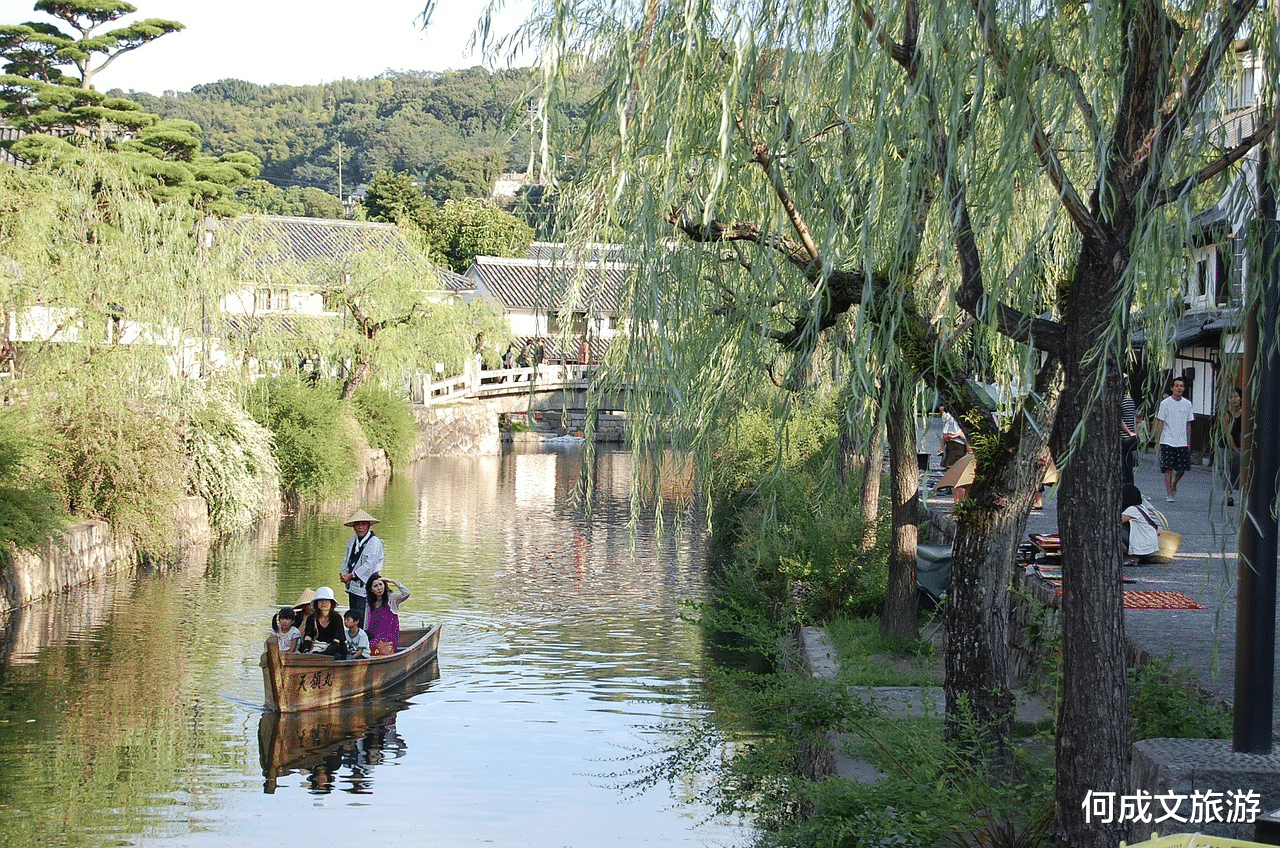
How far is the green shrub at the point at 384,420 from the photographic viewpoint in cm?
3312

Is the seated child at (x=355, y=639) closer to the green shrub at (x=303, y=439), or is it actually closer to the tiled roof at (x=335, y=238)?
the green shrub at (x=303, y=439)

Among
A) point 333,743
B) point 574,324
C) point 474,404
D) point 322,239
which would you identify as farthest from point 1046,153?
point 322,239

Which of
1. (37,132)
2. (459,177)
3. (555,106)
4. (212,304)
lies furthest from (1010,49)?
(459,177)

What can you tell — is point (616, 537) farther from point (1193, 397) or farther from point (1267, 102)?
point (1267, 102)

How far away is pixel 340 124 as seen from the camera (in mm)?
107812

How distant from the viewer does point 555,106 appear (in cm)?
547

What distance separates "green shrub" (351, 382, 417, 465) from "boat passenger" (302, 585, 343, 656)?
20.5 meters

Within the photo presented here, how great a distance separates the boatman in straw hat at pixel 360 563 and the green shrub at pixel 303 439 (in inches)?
496

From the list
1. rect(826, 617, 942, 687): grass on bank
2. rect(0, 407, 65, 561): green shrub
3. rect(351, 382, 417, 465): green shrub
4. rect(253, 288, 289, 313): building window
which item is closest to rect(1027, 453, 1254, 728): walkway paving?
rect(826, 617, 942, 687): grass on bank

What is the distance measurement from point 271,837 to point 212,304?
12611 millimetres

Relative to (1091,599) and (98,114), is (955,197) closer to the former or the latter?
(1091,599)

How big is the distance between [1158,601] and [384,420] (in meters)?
26.4

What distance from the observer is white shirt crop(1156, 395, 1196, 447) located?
1605 centimetres

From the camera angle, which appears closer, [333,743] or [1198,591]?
[1198,591]
